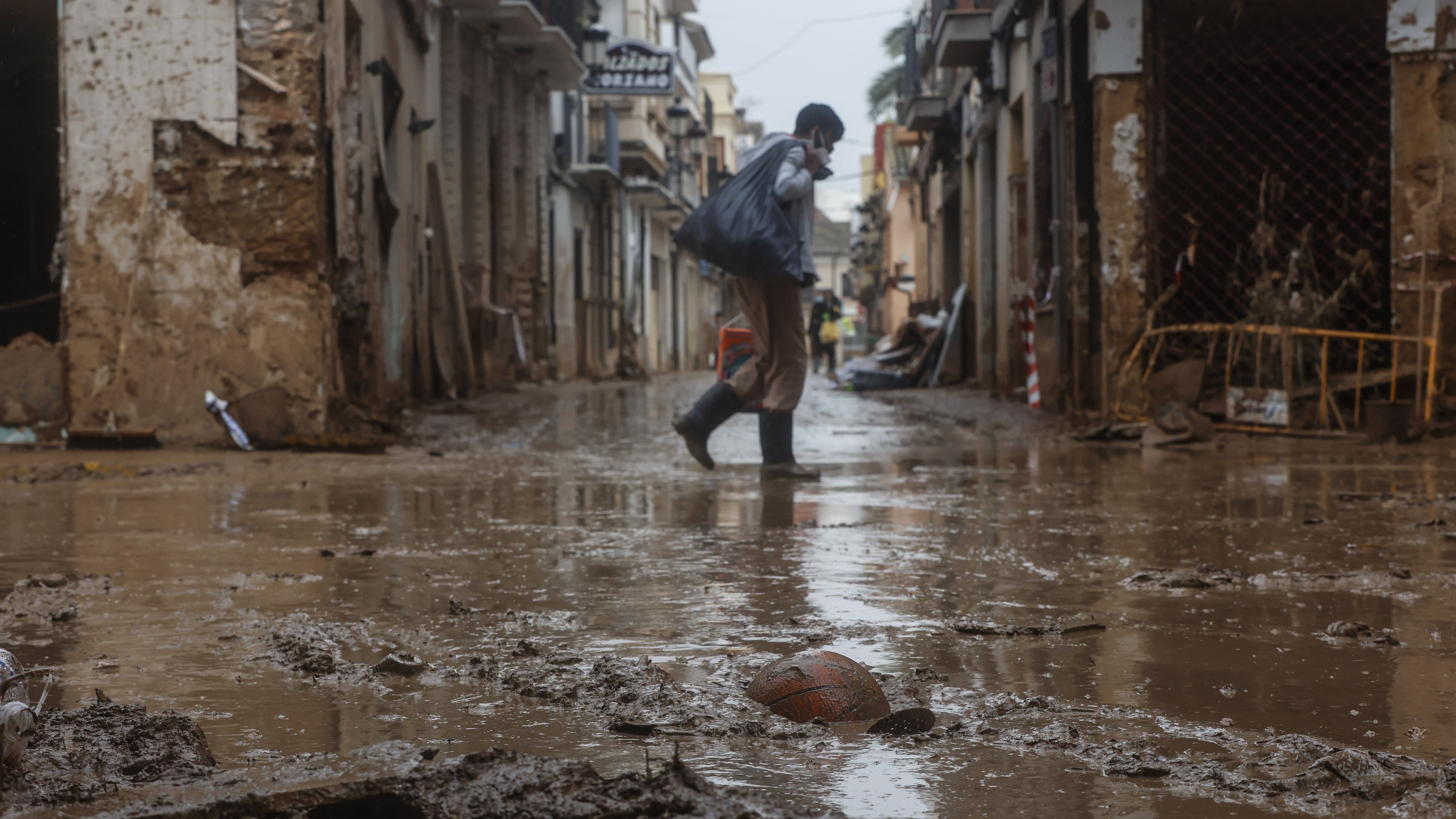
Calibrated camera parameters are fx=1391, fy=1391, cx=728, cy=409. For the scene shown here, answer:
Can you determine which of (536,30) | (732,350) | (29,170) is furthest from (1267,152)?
(536,30)

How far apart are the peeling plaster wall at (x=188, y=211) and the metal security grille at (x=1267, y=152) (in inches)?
213

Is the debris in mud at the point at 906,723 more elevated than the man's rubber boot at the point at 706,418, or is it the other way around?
the man's rubber boot at the point at 706,418

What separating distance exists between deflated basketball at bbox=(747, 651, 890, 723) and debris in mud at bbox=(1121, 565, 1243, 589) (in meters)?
1.28

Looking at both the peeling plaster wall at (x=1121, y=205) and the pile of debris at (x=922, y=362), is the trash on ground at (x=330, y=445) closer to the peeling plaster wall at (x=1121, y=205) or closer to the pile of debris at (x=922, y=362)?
the peeling plaster wall at (x=1121, y=205)

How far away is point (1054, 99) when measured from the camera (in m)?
10.5

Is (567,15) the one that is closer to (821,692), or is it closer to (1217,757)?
(821,692)

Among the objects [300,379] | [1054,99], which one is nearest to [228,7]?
[300,379]

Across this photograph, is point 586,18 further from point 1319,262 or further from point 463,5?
point 1319,262

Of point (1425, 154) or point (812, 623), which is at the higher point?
point (1425, 154)

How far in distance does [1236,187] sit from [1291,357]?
253 cm

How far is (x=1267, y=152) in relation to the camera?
10.4 metres

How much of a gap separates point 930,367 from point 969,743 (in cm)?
1673

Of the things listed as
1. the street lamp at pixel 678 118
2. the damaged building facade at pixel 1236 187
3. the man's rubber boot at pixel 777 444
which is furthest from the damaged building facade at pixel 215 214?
the street lamp at pixel 678 118

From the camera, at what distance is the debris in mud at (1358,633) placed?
100 inches
